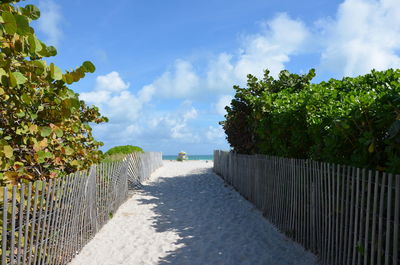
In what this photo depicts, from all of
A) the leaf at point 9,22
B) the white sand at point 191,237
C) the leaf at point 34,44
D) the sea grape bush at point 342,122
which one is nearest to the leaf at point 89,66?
the leaf at point 34,44

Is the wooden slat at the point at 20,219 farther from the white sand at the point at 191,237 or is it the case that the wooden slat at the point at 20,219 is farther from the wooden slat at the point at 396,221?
the wooden slat at the point at 396,221

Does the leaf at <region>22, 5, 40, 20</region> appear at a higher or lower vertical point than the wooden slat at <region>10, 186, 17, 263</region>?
higher

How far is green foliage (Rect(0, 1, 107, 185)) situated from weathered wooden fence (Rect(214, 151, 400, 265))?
12.2ft

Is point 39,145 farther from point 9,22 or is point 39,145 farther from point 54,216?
point 9,22

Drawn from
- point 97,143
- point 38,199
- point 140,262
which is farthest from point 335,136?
point 97,143

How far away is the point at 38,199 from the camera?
4535 millimetres

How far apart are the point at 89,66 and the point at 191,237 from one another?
5.02 metres

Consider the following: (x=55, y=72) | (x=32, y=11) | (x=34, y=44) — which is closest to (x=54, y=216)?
(x=55, y=72)

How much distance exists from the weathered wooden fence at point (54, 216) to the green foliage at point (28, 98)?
319 mm

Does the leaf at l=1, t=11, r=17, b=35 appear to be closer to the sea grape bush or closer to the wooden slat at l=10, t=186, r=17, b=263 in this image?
the wooden slat at l=10, t=186, r=17, b=263

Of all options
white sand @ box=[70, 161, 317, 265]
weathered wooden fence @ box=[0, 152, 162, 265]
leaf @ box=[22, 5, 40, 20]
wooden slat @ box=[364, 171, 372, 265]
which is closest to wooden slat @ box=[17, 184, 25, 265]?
weathered wooden fence @ box=[0, 152, 162, 265]

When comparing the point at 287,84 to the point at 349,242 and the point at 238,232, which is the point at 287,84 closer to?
the point at 238,232

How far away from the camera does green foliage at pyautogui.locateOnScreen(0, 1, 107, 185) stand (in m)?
2.99

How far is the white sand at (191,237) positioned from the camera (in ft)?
19.6
